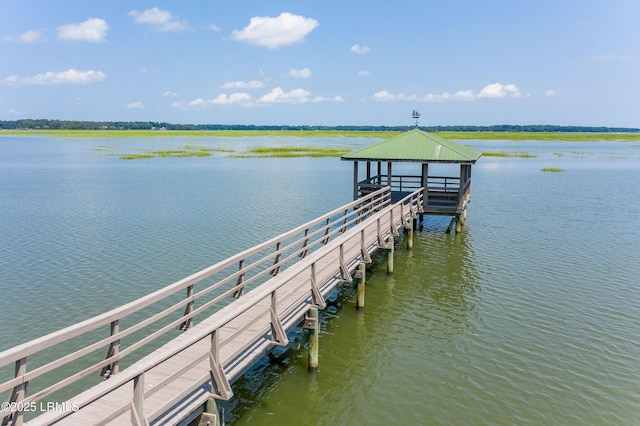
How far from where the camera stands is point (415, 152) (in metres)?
24.2

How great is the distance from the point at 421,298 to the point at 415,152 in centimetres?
1022

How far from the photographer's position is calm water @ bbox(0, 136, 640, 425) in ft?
32.3

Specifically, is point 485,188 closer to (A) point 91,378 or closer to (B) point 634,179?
(B) point 634,179

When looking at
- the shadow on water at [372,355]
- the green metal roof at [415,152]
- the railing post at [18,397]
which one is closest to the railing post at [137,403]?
the railing post at [18,397]

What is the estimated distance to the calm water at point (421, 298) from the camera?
9.86m

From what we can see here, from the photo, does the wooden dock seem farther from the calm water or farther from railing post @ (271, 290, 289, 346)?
the calm water

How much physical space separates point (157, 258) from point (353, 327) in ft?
30.7

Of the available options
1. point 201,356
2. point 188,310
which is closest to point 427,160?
point 188,310

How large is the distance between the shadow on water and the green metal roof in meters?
6.32

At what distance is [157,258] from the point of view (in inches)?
760

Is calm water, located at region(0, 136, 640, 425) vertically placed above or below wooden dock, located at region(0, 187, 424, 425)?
below

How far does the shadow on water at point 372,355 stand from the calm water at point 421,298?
0.13ft

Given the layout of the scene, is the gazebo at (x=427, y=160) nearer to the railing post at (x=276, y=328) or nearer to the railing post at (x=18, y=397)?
the railing post at (x=276, y=328)

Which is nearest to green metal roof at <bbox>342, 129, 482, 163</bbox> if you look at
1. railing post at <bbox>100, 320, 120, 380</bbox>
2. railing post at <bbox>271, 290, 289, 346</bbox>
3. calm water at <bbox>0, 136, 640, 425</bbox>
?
calm water at <bbox>0, 136, 640, 425</bbox>
